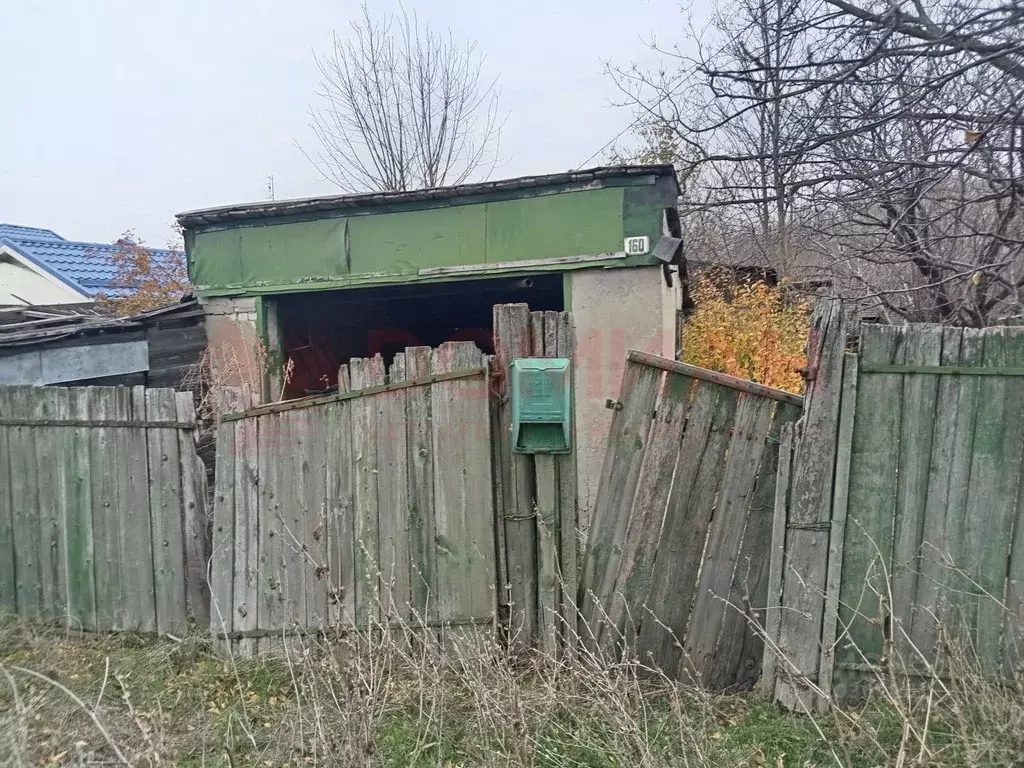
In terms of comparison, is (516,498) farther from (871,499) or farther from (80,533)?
(80,533)

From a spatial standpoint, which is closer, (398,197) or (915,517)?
(915,517)

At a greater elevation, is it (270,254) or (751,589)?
(270,254)

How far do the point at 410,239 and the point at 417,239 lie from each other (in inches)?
3.1

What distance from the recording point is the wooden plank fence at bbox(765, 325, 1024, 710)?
2.87 m

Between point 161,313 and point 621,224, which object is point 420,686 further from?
point 161,313

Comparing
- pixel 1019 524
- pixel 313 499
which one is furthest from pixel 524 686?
pixel 1019 524

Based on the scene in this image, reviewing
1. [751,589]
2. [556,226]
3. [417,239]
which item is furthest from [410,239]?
[751,589]

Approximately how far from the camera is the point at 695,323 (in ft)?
31.9

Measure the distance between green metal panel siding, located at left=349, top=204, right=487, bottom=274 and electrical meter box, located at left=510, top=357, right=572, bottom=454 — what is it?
377cm

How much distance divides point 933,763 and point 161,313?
7255mm

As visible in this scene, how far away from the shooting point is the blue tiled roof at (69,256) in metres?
12.9

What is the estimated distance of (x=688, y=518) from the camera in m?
3.27

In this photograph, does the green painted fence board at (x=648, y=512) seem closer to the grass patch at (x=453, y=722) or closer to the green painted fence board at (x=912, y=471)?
the grass patch at (x=453, y=722)

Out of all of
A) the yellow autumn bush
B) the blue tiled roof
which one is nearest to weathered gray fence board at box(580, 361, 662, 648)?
the yellow autumn bush
